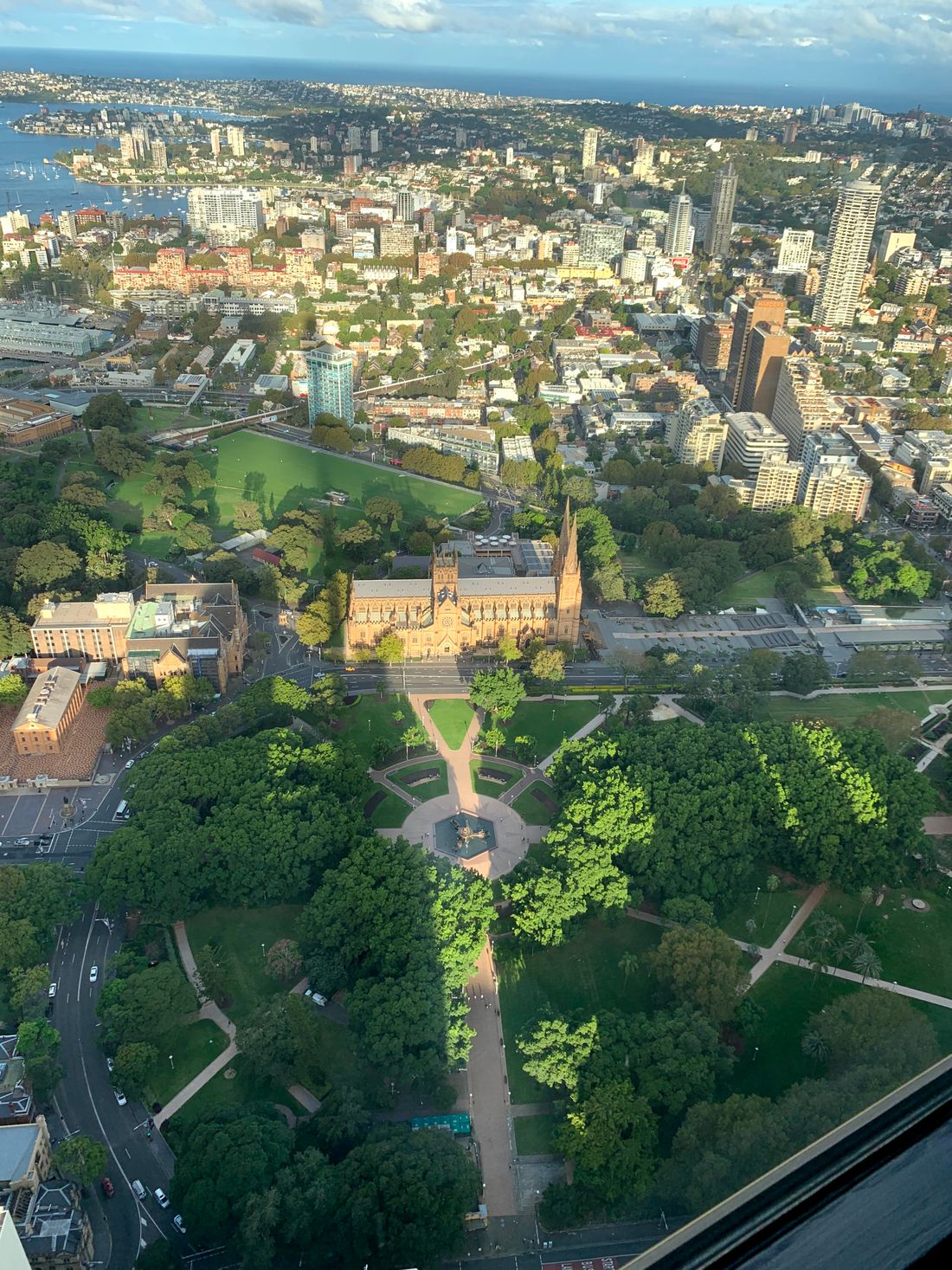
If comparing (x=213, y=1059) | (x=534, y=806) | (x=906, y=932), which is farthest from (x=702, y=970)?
(x=213, y=1059)

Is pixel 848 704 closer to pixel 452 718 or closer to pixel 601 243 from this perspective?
pixel 452 718

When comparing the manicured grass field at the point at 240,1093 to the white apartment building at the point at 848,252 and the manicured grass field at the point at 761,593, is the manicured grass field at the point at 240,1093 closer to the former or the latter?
the manicured grass field at the point at 761,593

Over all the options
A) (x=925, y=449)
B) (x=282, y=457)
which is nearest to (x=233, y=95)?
(x=282, y=457)

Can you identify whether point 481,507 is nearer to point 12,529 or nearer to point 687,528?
point 687,528

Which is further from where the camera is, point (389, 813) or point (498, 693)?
point (498, 693)

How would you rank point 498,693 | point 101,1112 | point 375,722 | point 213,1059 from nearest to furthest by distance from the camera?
1. point 101,1112
2. point 213,1059
3. point 498,693
4. point 375,722
